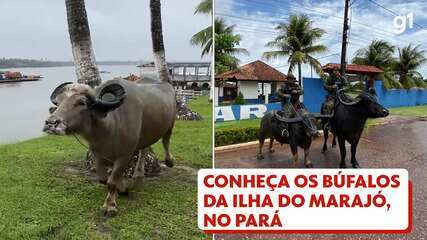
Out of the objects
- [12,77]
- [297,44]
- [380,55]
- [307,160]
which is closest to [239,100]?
[297,44]

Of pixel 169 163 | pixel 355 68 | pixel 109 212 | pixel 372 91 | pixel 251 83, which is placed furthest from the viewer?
pixel 169 163

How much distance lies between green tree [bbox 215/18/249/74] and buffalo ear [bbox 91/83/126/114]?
1.40ft

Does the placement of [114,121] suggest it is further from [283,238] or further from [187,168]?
[283,238]

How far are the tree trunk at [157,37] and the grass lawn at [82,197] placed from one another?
0.29 m

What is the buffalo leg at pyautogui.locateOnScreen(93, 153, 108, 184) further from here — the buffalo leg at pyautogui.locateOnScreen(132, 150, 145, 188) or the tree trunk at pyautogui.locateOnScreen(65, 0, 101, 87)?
the tree trunk at pyautogui.locateOnScreen(65, 0, 101, 87)

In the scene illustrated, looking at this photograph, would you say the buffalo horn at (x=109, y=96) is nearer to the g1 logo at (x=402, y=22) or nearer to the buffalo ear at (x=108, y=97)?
the buffalo ear at (x=108, y=97)

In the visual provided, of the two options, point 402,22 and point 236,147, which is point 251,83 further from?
point 402,22

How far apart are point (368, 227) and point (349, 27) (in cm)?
88

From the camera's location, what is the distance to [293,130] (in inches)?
74.3

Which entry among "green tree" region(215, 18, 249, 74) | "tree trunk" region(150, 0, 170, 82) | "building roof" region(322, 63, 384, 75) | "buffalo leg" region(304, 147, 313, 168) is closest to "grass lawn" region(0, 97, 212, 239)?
"tree trunk" region(150, 0, 170, 82)

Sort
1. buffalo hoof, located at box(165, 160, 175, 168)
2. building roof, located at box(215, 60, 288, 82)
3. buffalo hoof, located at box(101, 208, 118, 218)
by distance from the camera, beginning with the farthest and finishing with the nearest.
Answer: buffalo hoof, located at box(165, 160, 175, 168), buffalo hoof, located at box(101, 208, 118, 218), building roof, located at box(215, 60, 288, 82)

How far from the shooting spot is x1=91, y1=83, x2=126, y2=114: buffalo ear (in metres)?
1.72

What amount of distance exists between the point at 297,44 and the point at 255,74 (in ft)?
0.71

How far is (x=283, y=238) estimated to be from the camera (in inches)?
74.2
